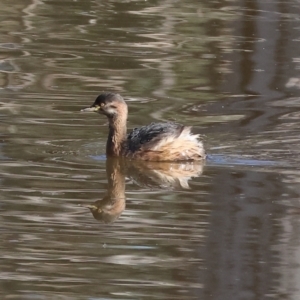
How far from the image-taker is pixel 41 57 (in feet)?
47.9

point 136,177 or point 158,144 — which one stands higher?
point 158,144

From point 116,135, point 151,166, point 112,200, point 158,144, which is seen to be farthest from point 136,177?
point 112,200

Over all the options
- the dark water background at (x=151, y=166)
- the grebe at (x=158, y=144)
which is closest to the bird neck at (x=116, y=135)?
the grebe at (x=158, y=144)

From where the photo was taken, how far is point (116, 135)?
10469 mm

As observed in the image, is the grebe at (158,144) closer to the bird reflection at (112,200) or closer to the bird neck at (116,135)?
the bird neck at (116,135)

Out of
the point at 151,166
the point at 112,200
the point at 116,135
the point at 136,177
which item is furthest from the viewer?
the point at 116,135

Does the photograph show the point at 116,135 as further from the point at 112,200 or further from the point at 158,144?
the point at 112,200

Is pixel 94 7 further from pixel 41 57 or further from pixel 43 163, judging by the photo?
pixel 43 163

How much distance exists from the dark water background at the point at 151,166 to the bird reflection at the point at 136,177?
19 mm

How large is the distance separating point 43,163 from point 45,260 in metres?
2.85

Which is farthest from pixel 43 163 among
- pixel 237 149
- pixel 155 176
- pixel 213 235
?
pixel 213 235

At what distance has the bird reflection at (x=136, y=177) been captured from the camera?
27.5ft

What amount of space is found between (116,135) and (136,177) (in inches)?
35.0

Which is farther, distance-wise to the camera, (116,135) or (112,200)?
(116,135)
